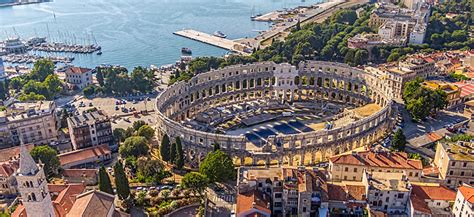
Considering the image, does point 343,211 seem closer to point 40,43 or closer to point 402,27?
point 402,27

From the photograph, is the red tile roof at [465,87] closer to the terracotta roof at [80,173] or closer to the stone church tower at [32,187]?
the terracotta roof at [80,173]

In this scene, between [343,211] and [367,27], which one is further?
[367,27]

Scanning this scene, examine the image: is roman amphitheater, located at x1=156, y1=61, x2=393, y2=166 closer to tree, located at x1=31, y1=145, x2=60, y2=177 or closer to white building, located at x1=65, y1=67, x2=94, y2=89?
tree, located at x1=31, y1=145, x2=60, y2=177

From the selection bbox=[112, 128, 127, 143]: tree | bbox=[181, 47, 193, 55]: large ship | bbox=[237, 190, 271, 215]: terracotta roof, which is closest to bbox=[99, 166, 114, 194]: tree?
bbox=[237, 190, 271, 215]: terracotta roof

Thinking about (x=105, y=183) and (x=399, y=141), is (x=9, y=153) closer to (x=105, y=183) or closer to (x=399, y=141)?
(x=105, y=183)

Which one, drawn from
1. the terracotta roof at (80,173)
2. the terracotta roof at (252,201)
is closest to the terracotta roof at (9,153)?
the terracotta roof at (80,173)

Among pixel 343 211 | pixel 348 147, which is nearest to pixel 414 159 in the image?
pixel 348 147
